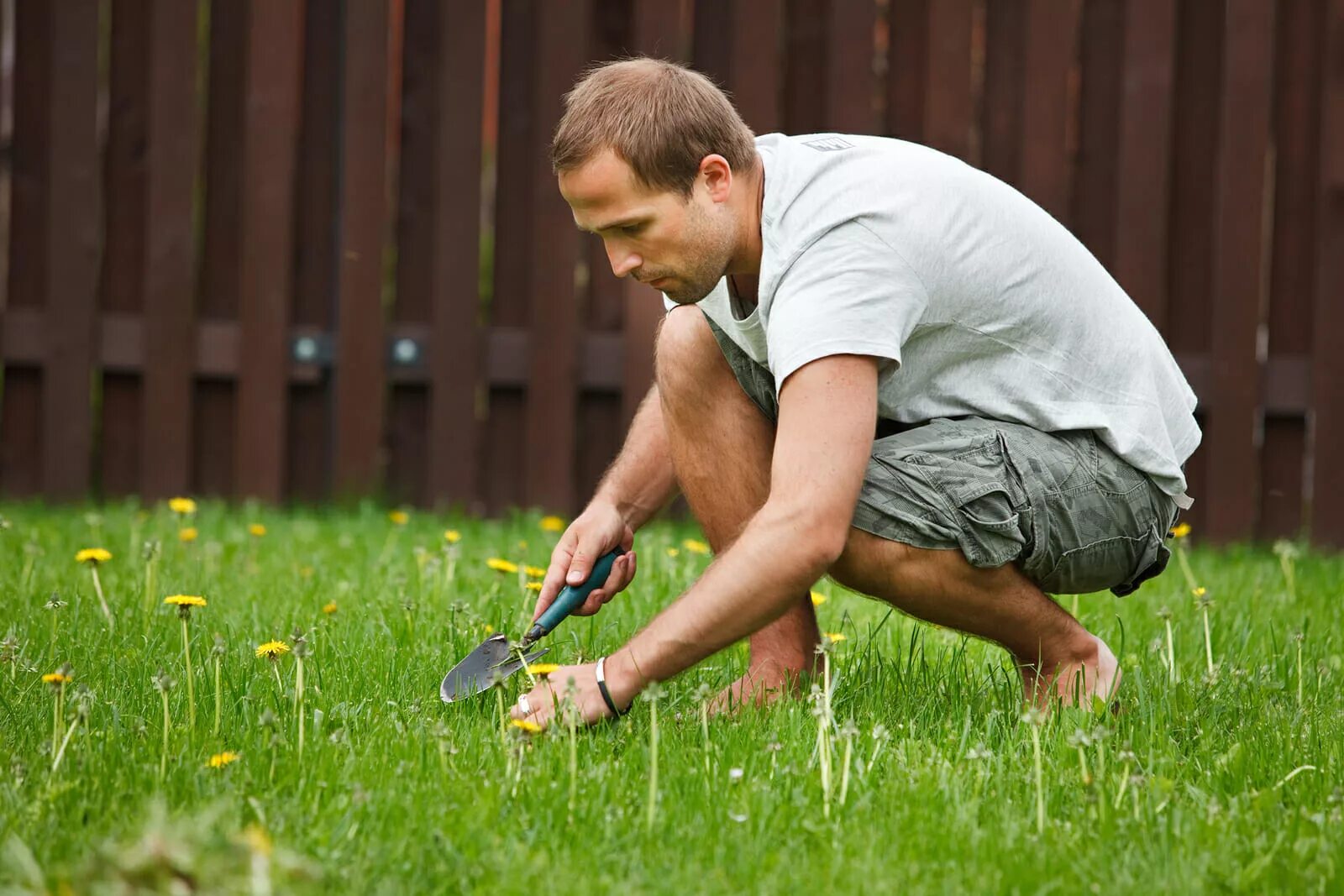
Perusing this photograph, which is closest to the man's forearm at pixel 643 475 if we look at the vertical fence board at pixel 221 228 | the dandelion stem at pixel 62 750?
the dandelion stem at pixel 62 750

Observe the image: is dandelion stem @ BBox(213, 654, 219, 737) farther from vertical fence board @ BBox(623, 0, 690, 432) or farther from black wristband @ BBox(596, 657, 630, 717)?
vertical fence board @ BBox(623, 0, 690, 432)

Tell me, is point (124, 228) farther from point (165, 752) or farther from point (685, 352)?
point (165, 752)

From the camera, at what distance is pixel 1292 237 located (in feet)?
14.6

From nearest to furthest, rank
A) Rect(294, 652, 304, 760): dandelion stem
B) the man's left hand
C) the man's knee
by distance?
Rect(294, 652, 304, 760): dandelion stem < the man's left hand < the man's knee

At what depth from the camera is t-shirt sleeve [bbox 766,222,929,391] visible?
2047 mm

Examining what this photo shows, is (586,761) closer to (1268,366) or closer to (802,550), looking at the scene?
(802,550)

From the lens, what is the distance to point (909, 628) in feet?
10.5

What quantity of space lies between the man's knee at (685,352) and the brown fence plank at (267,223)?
226 centimetres

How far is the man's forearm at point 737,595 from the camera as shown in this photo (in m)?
2.02

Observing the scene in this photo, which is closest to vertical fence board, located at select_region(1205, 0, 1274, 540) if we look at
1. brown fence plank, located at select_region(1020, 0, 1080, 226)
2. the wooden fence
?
the wooden fence

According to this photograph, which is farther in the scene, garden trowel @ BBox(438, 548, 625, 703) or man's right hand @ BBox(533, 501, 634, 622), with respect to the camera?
man's right hand @ BBox(533, 501, 634, 622)

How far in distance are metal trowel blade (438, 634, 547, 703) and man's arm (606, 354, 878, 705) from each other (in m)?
0.37

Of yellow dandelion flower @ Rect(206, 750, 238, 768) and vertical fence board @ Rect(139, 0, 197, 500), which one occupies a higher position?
vertical fence board @ Rect(139, 0, 197, 500)

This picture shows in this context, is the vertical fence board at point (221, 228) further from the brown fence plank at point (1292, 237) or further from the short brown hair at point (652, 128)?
the brown fence plank at point (1292, 237)
